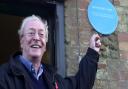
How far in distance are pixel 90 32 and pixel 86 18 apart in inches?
6.3

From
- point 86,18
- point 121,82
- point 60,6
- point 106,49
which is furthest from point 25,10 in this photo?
point 121,82

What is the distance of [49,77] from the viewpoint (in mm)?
3371

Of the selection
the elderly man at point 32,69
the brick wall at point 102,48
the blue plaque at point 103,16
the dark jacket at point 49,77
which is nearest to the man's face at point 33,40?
the elderly man at point 32,69

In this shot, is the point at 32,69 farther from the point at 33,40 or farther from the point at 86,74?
the point at 86,74

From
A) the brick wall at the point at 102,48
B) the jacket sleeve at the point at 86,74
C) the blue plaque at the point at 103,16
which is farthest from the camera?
the blue plaque at the point at 103,16

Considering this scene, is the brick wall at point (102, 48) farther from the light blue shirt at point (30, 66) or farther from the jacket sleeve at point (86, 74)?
the light blue shirt at point (30, 66)

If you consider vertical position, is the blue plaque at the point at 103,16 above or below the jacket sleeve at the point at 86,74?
above

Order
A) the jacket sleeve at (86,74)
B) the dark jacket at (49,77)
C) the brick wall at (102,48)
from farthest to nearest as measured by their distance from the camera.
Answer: the brick wall at (102,48), the jacket sleeve at (86,74), the dark jacket at (49,77)

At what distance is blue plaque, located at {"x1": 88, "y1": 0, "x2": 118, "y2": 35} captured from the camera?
15.6 feet

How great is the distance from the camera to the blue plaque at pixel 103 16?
4750 mm

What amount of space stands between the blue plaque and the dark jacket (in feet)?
3.68

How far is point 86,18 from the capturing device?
4.75m

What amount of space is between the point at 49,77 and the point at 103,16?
1.63 meters

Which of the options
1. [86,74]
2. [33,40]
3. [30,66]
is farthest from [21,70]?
[86,74]
